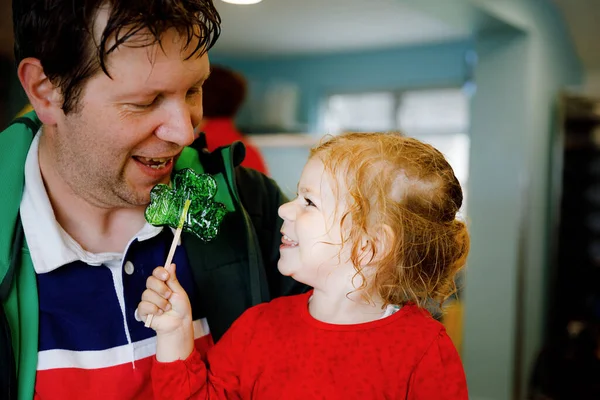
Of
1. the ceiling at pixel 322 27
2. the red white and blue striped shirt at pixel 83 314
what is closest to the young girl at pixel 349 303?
the red white and blue striped shirt at pixel 83 314

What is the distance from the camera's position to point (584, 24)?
5.08 m

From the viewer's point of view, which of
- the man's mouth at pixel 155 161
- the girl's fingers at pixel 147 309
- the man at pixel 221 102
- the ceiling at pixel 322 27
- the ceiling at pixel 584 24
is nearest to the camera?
the girl's fingers at pixel 147 309

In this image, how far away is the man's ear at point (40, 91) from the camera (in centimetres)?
112

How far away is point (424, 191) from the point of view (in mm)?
1104

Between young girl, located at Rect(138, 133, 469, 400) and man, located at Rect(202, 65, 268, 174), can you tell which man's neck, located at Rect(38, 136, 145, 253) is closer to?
young girl, located at Rect(138, 133, 469, 400)

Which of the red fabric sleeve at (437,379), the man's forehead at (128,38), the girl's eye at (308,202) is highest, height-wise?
the man's forehead at (128,38)

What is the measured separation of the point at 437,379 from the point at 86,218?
2.36 feet

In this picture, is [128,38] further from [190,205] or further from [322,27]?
[322,27]

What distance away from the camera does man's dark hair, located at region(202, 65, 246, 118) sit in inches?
108

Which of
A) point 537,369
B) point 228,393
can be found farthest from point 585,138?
point 228,393

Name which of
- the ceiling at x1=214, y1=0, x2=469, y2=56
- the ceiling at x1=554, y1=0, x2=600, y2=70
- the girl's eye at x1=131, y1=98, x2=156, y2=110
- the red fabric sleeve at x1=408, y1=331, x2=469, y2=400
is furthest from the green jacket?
the ceiling at x1=554, y1=0, x2=600, y2=70

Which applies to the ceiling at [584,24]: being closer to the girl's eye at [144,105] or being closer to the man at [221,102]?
the man at [221,102]

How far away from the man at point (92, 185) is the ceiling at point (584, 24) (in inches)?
167

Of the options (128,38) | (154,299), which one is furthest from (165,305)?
(128,38)
